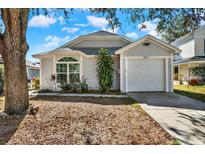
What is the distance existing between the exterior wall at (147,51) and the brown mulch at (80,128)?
7.80 m

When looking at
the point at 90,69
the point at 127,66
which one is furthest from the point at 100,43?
the point at 127,66

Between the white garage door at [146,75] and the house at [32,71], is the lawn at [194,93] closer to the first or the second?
the white garage door at [146,75]

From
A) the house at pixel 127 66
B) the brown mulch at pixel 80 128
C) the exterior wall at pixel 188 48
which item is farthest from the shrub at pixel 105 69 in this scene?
the exterior wall at pixel 188 48

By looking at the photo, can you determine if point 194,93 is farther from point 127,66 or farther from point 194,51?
point 194,51

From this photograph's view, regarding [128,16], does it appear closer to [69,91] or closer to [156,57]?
[156,57]

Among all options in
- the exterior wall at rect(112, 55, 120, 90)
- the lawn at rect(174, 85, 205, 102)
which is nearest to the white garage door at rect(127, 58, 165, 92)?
the exterior wall at rect(112, 55, 120, 90)

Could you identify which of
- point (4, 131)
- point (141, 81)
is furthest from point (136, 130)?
point (141, 81)

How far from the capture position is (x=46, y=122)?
6.28m

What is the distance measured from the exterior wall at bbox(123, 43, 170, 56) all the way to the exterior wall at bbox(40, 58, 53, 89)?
5.14 meters

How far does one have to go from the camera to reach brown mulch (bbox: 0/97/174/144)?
515 cm

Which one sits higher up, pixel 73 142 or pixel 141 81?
pixel 141 81

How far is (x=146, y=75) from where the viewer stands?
15.3m

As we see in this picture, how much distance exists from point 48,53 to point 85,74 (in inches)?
110

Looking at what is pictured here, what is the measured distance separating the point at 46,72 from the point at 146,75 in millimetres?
6734
